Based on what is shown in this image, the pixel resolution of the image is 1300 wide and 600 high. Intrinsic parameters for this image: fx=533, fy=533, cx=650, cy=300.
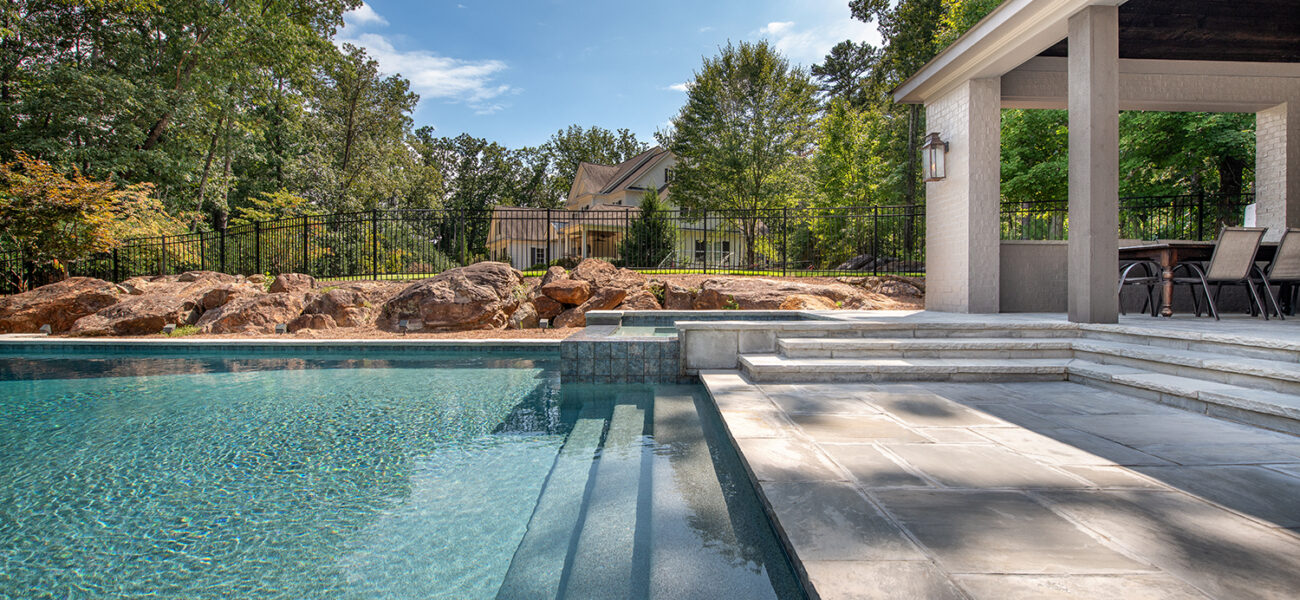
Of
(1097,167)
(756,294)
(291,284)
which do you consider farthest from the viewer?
(291,284)

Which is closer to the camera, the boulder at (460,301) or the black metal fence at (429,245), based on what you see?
the boulder at (460,301)

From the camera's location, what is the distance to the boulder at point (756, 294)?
8.80 m

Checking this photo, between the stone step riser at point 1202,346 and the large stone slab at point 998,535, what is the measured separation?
265 cm

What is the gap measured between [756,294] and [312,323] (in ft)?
24.8

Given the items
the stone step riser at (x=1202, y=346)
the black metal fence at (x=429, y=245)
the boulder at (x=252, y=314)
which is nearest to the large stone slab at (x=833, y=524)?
the stone step riser at (x=1202, y=346)

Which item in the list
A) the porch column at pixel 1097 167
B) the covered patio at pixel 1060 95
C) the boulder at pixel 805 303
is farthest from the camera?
the boulder at pixel 805 303

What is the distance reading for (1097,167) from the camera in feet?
14.7

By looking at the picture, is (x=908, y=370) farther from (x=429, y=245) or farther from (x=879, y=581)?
(x=429, y=245)

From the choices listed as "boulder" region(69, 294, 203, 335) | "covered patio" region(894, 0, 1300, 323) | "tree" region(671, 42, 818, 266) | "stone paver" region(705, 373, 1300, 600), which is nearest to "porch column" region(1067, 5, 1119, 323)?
"covered patio" region(894, 0, 1300, 323)

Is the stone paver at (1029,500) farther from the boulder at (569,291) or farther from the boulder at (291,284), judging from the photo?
the boulder at (291,284)

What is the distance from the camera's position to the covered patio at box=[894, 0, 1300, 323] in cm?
516

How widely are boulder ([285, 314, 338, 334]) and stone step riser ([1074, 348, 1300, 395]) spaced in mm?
10025

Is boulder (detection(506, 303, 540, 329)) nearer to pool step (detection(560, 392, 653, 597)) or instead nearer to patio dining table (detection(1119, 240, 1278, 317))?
pool step (detection(560, 392, 653, 597))

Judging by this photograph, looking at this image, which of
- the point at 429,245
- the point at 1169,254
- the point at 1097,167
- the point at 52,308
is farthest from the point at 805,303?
the point at 52,308
